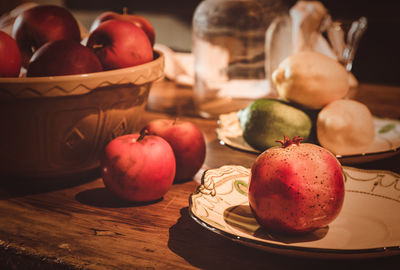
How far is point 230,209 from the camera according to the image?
1.59ft

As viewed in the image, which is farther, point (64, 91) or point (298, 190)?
point (64, 91)

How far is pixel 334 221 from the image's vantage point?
47 centimetres

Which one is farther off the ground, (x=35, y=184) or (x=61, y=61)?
(x=61, y=61)

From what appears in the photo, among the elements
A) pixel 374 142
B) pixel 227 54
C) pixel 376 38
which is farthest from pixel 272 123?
pixel 376 38

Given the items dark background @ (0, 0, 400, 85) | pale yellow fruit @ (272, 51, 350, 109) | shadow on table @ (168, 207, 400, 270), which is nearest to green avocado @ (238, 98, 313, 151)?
pale yellow fruit @ (272, 51, 350, 109)

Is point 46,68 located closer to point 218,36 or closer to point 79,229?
point 79,229

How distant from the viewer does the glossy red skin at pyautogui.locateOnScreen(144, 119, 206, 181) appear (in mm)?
608

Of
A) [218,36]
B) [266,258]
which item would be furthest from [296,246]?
[218,36]

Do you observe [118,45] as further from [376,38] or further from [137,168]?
[376,38]

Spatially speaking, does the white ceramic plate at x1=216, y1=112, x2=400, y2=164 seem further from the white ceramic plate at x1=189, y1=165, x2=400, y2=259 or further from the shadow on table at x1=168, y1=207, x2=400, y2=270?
the shadow on table at x1=168, y1=207, x2=400, y2=270

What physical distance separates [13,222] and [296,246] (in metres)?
0.33

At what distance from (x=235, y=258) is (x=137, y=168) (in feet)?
0.57

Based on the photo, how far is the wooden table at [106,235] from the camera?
417 mm

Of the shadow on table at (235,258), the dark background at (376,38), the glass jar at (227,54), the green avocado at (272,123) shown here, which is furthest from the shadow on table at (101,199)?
the dark background at (376,38)
